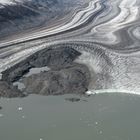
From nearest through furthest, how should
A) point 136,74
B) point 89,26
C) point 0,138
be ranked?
point 0,138
point 136,74
point 89,26

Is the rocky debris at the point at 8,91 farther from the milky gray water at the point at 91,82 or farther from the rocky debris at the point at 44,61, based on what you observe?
the rocky debris at the point at 44,61

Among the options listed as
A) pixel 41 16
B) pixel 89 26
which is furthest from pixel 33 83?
pixel 41 16

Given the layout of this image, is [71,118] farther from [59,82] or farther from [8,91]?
[8,91]

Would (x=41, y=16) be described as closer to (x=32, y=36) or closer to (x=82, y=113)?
(x=32, y=36)

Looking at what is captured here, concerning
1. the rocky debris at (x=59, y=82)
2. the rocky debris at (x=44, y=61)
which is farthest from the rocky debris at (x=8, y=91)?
the rocky debris at (x=44, y=61)

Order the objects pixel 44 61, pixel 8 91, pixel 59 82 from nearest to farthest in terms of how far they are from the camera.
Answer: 1. pixel 8 91
2. pixel 59 82
3. pixel 44 61

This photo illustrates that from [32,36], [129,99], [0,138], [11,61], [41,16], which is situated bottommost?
[0,138]

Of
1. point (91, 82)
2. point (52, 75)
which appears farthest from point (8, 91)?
point (91, 82)
